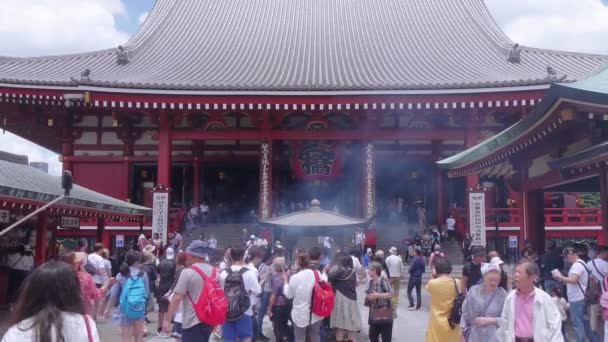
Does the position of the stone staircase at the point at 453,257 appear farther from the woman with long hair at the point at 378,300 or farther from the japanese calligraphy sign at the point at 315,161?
the woman with long hair at the point at 378,300

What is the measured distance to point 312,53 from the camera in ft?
80.0

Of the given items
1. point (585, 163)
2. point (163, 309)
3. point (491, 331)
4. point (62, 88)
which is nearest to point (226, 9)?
point (62, 88)

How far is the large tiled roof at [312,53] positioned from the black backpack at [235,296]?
12435 mm

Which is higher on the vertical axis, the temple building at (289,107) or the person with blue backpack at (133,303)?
the temple building at (289,107)

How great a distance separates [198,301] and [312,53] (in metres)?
19.7

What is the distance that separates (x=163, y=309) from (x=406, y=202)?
52.4 feet

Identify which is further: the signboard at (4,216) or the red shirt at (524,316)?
the signboard at (4,216)

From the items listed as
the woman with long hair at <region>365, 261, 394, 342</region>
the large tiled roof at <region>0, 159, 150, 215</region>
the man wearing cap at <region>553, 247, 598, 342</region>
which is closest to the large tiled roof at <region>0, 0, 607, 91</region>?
the large tiled roof at <region>0, 159, 150, 215</region>

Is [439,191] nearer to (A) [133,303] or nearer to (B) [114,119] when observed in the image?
(B) [114,119]

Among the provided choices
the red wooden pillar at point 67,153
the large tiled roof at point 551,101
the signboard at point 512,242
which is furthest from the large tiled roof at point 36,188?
the signboard at point 512,242

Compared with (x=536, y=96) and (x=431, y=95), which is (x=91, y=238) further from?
(x=536, y=96)

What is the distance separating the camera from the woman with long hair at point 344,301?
7621mm

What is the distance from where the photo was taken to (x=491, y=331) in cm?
540

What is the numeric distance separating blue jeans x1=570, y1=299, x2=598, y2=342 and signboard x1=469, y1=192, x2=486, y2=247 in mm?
9885
